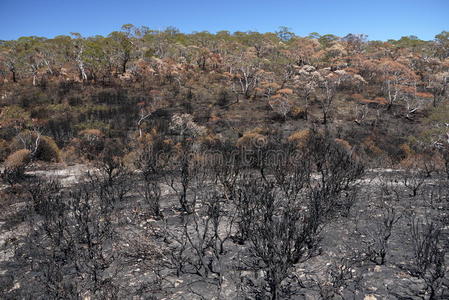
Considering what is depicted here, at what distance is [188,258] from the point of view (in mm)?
4969

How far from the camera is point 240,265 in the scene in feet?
15.8

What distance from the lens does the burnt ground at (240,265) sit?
163 inches

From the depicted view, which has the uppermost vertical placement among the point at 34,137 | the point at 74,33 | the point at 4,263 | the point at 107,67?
the point at 74,33

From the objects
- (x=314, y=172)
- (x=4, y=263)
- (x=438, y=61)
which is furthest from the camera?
(x=438, y=61)

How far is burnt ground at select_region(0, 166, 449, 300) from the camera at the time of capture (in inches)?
163

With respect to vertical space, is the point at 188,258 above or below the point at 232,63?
below

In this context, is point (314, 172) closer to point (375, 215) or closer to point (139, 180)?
point (375, 215)

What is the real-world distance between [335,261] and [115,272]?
12.6 feet

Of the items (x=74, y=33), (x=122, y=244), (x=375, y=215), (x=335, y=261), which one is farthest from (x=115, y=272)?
(x=74, y=33)

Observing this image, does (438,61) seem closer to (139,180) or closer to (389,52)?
(389,52)

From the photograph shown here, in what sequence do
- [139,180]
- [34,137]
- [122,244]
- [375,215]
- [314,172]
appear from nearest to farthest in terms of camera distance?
[122,244] < [375,215] < [139,180] < [314,172] < [34,137]

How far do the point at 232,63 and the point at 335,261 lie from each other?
3426 centimetres

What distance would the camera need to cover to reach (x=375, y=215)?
22.5 ft

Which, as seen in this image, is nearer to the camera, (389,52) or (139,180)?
(139,180)
